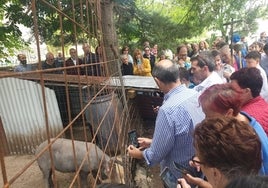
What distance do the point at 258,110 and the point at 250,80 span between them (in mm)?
311

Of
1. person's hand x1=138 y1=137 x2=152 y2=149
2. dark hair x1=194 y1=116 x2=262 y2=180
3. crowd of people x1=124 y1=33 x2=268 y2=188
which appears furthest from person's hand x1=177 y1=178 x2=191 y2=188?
person's hand x1=138 y1=137 x2=152 y2=149

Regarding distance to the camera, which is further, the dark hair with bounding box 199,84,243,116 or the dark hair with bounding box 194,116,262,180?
the dark hair with bounding box 199,84,243,116

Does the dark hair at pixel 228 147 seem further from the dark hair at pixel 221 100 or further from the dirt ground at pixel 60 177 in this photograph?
the dirt ground at pixel 60 177

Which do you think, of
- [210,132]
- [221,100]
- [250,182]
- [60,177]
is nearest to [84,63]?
[60,177]

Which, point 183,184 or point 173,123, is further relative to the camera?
point 173,123

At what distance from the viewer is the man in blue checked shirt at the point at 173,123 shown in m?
2.26

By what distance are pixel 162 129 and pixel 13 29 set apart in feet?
19.8

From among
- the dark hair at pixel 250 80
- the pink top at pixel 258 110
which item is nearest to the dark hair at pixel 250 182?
the pink top at pixel 258 110

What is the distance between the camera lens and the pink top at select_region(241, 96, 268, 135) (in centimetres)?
226

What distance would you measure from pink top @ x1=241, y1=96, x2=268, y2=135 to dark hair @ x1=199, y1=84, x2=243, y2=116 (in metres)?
0.42

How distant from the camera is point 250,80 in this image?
2555mm

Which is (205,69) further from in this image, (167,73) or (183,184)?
(183,184)

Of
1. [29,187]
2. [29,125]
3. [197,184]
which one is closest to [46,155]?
[29,187]

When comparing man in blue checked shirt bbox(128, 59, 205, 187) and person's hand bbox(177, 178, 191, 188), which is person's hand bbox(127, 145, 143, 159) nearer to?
man in blue checked shirt bbox(128, 59, 205, 187)
